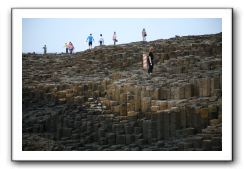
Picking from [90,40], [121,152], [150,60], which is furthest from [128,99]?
[90,40]

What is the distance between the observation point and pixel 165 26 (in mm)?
18719

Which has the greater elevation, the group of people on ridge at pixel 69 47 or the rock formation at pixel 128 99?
the group of people on ridge at pixel 69 47

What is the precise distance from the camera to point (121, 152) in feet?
61.1

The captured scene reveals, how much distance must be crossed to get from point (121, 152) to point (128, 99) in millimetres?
678

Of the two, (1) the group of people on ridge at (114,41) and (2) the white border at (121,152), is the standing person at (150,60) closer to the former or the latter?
(1) the group of people on ridge at (114,41)

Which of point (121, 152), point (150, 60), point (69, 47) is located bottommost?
point (121, 152)

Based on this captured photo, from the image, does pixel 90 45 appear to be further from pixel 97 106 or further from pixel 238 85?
pixel 238 85

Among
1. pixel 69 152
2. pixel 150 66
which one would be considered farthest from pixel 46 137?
pixel 150 66

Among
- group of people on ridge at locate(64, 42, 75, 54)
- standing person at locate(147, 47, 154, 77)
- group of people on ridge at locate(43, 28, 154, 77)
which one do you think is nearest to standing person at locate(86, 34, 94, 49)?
group of people on ridge at locate(43, 28, 154, 77)

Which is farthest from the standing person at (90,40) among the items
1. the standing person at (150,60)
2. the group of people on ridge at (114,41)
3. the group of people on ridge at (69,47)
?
the standing person at (150,60)

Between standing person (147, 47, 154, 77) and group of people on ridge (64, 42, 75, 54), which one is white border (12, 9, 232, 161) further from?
standing person (147, 47, 154, 77)

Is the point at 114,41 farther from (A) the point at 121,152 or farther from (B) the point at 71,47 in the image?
(A) the point at 121,152

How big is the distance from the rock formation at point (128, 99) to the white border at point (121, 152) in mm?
64

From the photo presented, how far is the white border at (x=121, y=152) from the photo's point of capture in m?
18.6
